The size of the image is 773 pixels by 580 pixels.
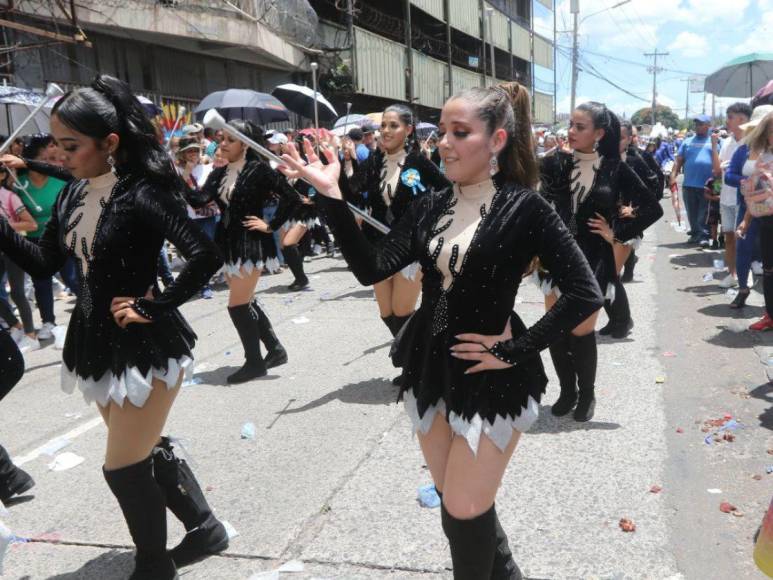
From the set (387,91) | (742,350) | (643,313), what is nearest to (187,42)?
(387,91)

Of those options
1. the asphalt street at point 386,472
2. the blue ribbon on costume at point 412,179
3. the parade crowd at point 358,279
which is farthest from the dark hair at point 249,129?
the asphalt street at point 386,472

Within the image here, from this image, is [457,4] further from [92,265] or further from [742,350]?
[92,265]

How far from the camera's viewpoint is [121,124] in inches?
111

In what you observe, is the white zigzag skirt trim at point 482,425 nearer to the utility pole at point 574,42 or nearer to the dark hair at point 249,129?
the dark hair at point 249,129

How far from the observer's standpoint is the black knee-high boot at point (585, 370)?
4751mm

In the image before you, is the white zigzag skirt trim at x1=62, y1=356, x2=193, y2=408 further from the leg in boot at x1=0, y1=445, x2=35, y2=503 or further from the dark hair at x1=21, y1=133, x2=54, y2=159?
the dark hair at x1=21, y1=133, x2=54, y2=159

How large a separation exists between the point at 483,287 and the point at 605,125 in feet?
9.37

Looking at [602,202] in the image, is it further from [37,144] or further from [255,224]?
[37,144]

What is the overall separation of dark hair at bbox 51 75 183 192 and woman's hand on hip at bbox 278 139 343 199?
0.71 m

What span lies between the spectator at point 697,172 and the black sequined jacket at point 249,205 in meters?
8.29

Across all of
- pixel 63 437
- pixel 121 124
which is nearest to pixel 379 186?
pixel 63 437

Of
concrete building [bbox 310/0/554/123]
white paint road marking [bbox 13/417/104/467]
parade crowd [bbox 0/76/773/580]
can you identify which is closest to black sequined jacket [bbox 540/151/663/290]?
parade crowd [bbox 0/76/773/580]

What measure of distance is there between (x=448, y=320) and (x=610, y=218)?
293cm

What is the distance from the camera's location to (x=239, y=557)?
3.35 m
